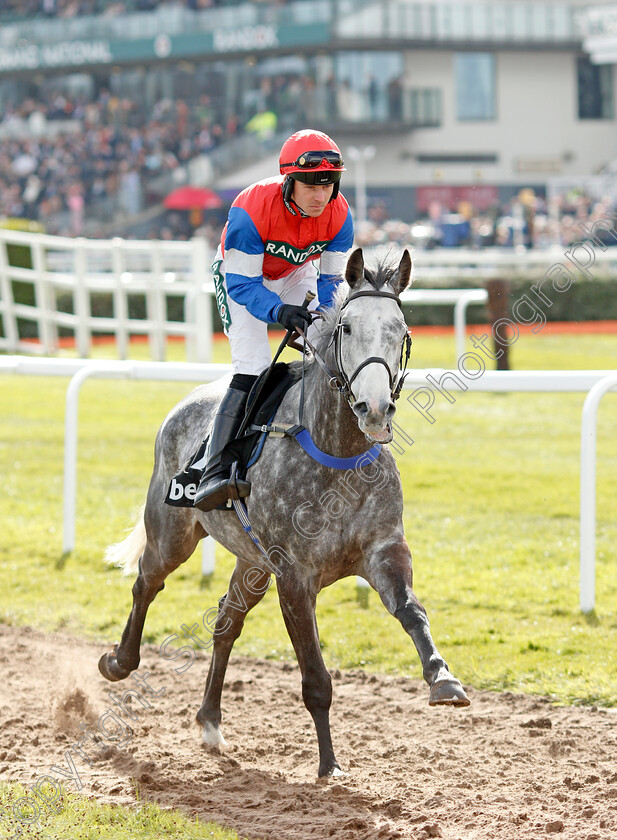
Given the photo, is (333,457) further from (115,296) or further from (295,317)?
(115,296)

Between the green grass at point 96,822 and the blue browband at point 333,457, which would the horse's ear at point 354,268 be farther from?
the green grass at point 96,822

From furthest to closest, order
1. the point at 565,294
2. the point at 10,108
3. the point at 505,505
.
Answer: the point at 10,108
the point at 565,294
the point at 505,505

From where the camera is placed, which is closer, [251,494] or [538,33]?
[251,494]

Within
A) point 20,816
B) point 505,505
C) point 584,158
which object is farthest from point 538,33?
point 20,816

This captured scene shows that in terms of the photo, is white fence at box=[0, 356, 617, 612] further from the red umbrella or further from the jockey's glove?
the red umbrella

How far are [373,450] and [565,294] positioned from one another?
14141mm

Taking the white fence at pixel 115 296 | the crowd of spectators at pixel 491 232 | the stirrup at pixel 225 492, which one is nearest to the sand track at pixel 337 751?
the stirrup at pixel 225 492

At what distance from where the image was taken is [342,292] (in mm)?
3377

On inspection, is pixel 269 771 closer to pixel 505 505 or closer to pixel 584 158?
pixel 505 505

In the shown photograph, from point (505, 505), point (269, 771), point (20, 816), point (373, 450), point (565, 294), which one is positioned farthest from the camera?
point (565, 294)

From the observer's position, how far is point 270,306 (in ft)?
11.6

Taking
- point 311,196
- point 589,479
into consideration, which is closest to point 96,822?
point 311,196

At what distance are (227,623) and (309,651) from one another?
78cm

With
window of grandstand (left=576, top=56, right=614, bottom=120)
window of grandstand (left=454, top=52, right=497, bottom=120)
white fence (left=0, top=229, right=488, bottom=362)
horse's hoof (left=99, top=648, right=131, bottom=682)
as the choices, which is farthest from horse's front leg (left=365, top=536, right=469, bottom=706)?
window of grandstand (left=576, top=56, right=614, bottom=120)
